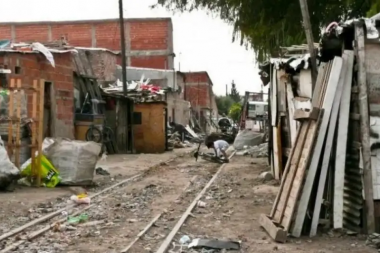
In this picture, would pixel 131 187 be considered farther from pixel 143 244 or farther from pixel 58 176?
pixel 143 244

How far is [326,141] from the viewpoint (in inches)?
282

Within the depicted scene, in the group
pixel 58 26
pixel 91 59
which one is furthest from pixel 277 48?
pixel 58 26

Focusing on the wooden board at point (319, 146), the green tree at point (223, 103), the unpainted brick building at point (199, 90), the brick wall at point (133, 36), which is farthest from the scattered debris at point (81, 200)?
the green tree at point (223, 103)

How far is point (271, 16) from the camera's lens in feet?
44.5

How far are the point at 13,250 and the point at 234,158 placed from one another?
51.4ft

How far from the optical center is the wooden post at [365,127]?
7023 millimetres

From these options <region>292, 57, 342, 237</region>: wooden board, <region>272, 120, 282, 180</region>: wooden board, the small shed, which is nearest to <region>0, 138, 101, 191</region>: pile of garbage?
<region>272, 120, 282, 180</region>: wooden board

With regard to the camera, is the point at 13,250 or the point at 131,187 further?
the point at 131,187

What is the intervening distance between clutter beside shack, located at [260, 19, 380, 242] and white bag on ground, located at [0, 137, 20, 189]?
5767mm

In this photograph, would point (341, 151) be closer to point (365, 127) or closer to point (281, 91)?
point (365, 127)

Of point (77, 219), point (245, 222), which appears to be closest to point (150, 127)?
point (77, 219)

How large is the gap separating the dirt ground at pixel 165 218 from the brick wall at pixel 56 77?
14.4 ft

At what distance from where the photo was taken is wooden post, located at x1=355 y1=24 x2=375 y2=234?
702 centimetres

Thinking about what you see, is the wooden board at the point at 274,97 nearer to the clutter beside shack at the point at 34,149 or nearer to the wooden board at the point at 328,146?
the clutter beside shack at the point at 34,149
